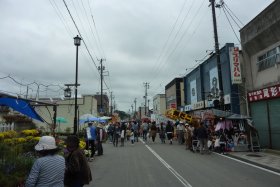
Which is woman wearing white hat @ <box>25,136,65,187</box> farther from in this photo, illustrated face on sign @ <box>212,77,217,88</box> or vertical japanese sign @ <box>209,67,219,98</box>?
illustrated face on sign @ <box>212,77,217,88</box>

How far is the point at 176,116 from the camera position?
94.9 feet

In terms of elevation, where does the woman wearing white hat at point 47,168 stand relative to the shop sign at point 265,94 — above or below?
below

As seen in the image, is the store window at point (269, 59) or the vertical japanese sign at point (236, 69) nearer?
the store window at point (269, 59)

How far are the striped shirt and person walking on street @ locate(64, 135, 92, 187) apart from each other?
74cm

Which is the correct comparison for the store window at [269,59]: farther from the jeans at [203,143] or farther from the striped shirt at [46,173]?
the striped shirt at [46,173]

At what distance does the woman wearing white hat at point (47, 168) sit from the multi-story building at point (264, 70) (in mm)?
16570

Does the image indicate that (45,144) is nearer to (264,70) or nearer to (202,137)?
(202,137)

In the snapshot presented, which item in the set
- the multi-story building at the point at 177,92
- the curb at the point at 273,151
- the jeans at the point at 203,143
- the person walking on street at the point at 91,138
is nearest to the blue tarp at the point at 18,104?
the person walking on street at the point at 91,138

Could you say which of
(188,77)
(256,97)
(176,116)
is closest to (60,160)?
(256,97)

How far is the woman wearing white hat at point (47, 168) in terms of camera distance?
4371 mm

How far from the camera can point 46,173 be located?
4.43 meters

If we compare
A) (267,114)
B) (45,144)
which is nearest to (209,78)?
(267,114)

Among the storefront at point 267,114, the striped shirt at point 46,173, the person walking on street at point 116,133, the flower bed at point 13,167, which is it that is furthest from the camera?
the person walking on street at point 116,133

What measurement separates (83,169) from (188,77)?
41167 mm
